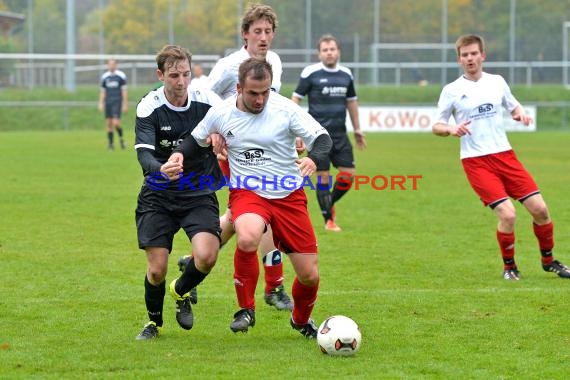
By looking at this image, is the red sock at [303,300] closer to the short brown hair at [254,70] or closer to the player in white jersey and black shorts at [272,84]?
the player in white jersey and black shorts at [272,84]

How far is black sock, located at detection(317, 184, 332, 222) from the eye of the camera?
12.7 m

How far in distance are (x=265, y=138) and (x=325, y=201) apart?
6090mm

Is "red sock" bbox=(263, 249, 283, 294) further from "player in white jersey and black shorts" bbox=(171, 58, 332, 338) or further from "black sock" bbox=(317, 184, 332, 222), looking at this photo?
"black sock" bbox=(317, 184, 332, 222)

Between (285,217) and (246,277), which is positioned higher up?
(285,217)

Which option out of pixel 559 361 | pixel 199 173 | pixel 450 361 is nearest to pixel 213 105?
pixel 199 173

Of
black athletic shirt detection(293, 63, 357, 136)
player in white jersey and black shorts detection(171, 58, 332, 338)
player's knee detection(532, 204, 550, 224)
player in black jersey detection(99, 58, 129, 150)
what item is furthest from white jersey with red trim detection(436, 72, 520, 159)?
player in black jersey detection(99, 58, 129, 150)

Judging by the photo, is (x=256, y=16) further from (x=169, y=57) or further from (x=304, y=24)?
(x=304, y=24)

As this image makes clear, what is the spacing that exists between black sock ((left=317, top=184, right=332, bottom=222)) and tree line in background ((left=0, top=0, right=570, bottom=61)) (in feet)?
Result: 99.0

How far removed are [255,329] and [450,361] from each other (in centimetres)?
157

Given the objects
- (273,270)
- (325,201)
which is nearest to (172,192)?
(273,270)

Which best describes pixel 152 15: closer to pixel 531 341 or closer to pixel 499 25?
pixel 499 25

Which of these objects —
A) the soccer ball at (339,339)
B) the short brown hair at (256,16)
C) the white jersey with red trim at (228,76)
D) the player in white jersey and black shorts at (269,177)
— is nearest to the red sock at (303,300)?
the player in white jersey and black shorts at (269,177)

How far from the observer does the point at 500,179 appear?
30.2 feet

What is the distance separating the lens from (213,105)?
22.6 ft
